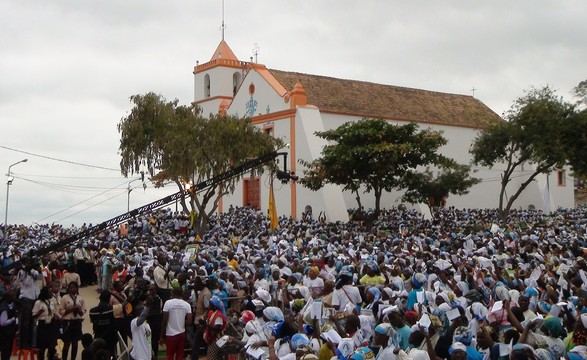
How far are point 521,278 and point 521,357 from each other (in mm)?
5877

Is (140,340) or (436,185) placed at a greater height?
(436,185)

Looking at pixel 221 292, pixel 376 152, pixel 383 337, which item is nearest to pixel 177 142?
pixel 376 152

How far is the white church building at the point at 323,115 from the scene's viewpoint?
39688mm

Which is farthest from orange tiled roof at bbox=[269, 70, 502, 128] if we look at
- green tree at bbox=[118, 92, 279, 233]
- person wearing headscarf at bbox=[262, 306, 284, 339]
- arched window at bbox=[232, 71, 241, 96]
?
person wearing headscarf at bbox=[262, 306, 284, 339]

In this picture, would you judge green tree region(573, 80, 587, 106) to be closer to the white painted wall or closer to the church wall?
the white painted wall

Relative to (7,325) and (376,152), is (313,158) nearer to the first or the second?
(376,152)

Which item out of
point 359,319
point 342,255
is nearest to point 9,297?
point 359,319

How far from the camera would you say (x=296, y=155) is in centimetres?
3972

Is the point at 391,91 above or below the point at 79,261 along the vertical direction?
above

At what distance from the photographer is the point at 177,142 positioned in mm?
29438

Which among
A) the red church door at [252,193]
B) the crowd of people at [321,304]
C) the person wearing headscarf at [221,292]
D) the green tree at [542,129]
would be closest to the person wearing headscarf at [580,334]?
the crowd of people at [321,304]

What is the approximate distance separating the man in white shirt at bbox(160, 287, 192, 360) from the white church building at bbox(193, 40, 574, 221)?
27.5 m

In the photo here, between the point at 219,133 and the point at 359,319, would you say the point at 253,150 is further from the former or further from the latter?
the point at 359,319

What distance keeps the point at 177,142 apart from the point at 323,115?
13310 mm
